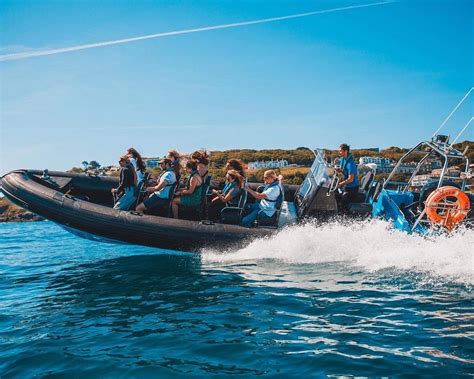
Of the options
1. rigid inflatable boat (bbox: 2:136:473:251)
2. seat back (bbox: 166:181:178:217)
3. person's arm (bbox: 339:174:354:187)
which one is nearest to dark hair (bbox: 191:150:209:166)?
seat back (bbox: 166:181:178:217)

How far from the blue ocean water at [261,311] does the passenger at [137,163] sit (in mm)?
1797

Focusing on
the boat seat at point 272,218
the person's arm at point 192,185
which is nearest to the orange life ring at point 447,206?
the boat seat at point 272,218

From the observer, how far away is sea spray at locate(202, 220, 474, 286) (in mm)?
6281

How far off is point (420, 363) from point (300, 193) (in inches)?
230

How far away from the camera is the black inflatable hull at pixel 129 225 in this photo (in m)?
7.90

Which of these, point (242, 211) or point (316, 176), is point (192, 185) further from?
point (316, 176)

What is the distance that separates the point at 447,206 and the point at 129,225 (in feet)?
18.2

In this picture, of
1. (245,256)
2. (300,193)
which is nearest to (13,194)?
(245,256)

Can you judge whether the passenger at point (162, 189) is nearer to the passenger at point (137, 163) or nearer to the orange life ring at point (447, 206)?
the passenger at point (137, 163)

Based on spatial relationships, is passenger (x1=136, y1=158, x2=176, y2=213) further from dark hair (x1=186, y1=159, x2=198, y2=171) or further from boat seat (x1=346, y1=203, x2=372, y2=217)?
boat seat (x1=346, y1=203, x2=372, y2=217)

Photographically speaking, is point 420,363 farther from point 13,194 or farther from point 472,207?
point 13,194

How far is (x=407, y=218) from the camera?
7.94 meters

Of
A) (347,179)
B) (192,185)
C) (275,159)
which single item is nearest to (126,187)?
(192,185)

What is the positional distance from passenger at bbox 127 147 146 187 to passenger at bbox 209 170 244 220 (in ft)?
5.27
